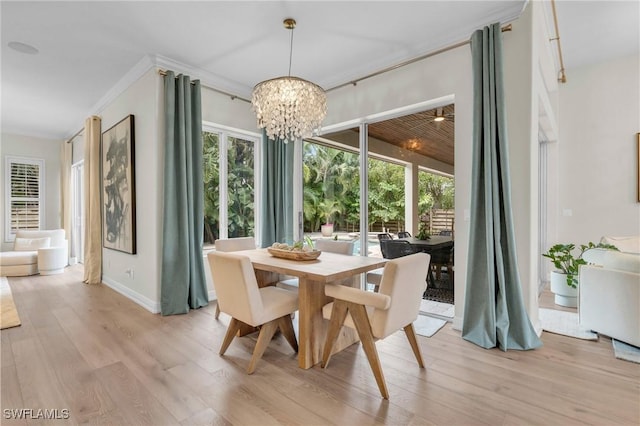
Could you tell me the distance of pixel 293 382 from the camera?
205cm

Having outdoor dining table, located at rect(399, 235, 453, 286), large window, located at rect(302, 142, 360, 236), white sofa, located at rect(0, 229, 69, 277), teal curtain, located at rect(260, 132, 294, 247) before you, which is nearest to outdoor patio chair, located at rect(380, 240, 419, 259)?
outdoor dining table, located at rect(399, 235, 453, 286)

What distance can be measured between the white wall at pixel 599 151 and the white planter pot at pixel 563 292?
1.10 m

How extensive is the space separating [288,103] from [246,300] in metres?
1.64

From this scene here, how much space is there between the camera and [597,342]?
8.57ft

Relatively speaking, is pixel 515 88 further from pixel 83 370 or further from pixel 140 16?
pixel 83 370

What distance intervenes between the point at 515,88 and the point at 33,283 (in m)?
6.73

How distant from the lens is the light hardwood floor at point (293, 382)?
172cm

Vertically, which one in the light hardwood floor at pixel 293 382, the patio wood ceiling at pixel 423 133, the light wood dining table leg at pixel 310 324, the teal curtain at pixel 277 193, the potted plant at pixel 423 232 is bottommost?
the light hardwood floor at pixel 293 382

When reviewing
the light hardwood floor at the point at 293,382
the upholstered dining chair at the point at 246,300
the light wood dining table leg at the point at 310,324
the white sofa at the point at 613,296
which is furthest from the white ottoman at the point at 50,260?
the white sofa at the point at 613,296

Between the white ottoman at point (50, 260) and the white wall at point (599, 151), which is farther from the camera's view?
the white ottoman at point (50, 260)

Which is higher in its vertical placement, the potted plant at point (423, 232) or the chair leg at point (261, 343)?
the potted plant at point (423, 232)

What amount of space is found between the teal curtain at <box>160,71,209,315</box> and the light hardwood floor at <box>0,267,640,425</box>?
23.1 inches

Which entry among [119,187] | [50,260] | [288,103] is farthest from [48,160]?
[288,103]

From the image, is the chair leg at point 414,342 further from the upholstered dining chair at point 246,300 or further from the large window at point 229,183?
the large window at point 229,183
